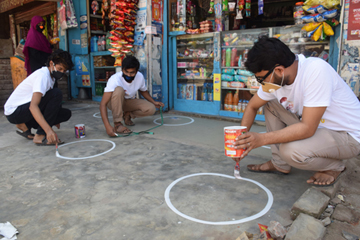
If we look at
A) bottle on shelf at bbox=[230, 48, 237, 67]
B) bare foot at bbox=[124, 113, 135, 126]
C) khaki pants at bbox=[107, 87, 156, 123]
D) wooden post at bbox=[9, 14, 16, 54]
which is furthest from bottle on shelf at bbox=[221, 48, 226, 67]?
wooden post at bbox=[9, 14, 16, 54]

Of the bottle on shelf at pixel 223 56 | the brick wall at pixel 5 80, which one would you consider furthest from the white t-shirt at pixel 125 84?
the brick wall at pixel 5 80

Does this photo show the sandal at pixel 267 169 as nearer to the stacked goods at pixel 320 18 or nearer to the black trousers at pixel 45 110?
the stacked goods at pixel 320 18

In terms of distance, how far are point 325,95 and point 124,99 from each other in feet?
10.0

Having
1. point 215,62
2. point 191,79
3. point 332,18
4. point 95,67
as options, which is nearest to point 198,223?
point 332,18

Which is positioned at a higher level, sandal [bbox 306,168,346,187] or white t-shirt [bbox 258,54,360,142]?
white t-shirt [bbox 258,54,360,142]

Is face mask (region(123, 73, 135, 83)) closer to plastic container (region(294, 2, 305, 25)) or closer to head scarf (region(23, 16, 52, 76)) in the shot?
head scarf (region(23, 16, 52, 76))

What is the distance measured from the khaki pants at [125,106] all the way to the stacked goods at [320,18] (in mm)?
2479

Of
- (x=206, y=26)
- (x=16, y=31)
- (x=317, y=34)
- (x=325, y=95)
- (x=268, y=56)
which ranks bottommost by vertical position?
(x=325, y=95)

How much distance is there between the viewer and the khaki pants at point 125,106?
148 inches

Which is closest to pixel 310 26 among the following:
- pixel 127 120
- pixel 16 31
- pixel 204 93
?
pixel 204 93

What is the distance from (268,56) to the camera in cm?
167

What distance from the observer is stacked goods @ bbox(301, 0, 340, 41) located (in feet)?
10.6

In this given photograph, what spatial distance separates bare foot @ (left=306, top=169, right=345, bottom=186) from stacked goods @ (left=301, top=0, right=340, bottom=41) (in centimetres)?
218

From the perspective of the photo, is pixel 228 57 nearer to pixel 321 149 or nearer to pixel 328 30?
pixel 328 30
